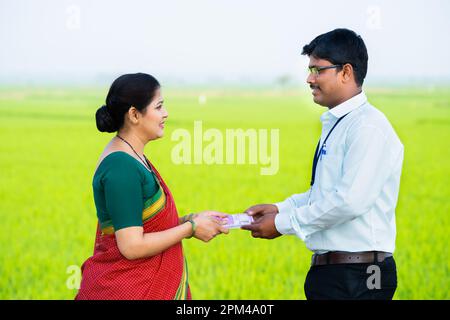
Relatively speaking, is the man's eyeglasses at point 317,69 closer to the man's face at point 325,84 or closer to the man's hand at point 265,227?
the man's face at point 325,84

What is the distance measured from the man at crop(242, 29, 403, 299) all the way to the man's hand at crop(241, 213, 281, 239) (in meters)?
0.09

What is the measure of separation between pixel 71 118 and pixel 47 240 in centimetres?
2003

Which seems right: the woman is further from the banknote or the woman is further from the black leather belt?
the black leather belt

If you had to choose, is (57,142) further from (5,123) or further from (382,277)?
(382,277)

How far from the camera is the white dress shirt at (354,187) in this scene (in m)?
2.91

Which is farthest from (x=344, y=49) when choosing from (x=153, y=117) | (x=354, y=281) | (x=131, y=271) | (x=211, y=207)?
(x=211, y=207)

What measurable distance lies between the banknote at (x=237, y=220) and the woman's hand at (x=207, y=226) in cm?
8

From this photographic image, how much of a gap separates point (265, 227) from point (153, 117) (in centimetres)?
79

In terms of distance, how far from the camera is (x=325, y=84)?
3.13 meters

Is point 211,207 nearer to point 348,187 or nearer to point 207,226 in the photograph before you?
point 207,226

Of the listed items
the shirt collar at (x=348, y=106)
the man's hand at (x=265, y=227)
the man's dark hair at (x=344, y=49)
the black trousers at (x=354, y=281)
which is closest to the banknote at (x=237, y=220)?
the man's hand at (x=265, y=227)

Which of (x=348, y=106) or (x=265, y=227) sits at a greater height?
(x=348, y=106)

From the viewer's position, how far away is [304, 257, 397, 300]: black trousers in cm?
303

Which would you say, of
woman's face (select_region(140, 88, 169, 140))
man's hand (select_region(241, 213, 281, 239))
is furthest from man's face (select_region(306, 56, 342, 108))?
woman's face (select_region(140, 88, 169, 140))
